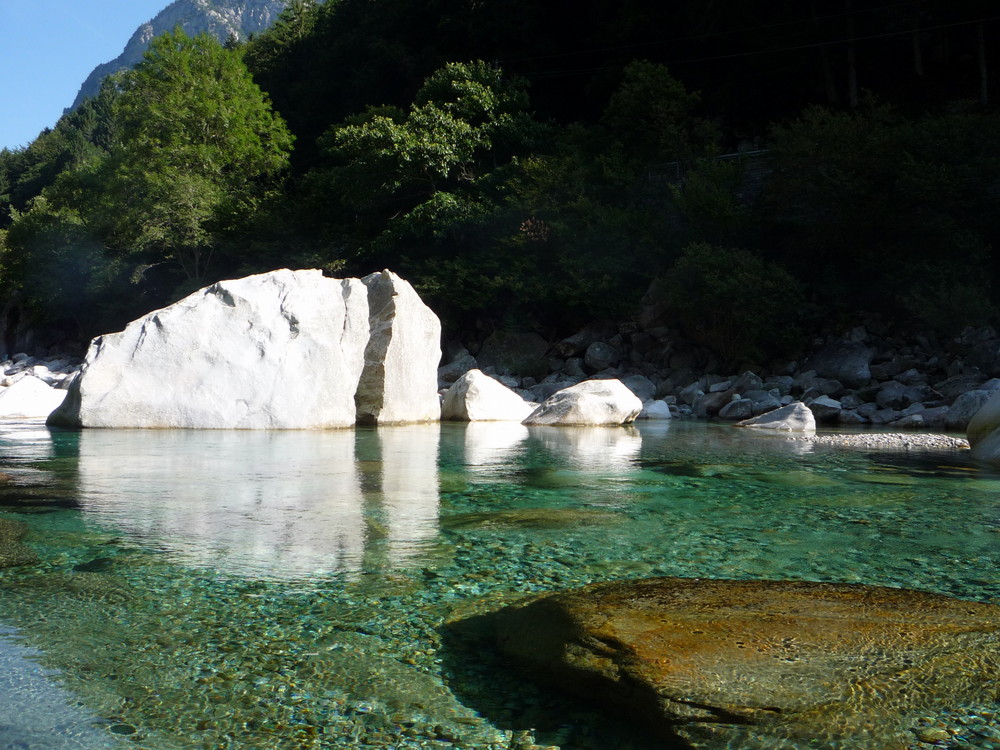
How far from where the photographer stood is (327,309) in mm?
11727

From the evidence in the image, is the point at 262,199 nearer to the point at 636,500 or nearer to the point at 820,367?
the point at 820,367

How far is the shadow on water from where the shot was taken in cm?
201

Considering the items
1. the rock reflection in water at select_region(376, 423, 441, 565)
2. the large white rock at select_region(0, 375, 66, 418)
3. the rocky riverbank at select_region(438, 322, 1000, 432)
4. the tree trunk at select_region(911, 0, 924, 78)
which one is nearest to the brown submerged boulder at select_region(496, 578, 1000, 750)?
the rock reflection in water at select_region(376, 423, 441, 565)

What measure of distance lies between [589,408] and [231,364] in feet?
19.1

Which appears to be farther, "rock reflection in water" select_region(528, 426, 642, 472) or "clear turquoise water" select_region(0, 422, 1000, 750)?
"rock reflection in water" select_region(528, 426, 642, 472)

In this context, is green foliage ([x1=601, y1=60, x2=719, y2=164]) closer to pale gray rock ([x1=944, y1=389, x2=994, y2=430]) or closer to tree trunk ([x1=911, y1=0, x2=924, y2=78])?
tree trunk ([x1=911, y1=0, x2=924, y2=78])

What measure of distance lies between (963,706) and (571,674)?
987 millimetres

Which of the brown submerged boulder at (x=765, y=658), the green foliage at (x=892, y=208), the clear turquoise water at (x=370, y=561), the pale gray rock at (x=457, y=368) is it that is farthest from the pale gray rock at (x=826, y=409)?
the brown submerged boulder at (x=765, y=658)

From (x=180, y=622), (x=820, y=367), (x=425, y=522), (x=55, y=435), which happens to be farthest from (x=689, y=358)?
(x=180, y=622)

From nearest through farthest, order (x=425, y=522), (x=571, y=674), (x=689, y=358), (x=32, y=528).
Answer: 1. (x=571, y=674)
2. (x=32, y=528)
3. (x=425, y=522)
4. (x=689, y=358)

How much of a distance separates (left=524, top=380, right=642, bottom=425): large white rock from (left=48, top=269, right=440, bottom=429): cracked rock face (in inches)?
138

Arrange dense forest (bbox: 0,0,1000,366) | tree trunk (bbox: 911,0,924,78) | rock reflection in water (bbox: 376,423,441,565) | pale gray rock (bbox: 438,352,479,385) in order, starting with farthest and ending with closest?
tree trunk (bbox: 911,0,924,78) < pale gray rock (bbox: 438,352,479,385) < dense forest (bbox: 0,0,1000,366) < rock reflection in water (bbox: 376,423,441,565)

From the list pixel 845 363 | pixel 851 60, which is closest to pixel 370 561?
pixel 845 363

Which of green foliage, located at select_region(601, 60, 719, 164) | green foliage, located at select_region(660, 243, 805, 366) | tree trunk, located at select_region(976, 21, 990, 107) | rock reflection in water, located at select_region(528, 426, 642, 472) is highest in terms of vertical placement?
tree trunk, located at select_region(976, 21, 990, 107)
